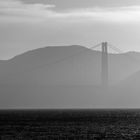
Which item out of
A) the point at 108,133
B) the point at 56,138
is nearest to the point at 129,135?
the point at 108,133

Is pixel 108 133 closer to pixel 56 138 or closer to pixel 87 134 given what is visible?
pixel 87 134

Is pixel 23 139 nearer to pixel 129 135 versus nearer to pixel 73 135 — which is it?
pixel 73 135

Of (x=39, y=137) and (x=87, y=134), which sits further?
(x=87, y=134)

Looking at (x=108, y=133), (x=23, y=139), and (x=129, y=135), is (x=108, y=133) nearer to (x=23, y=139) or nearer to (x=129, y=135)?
(x=129, y=135)

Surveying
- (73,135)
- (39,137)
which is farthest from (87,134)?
(39,137)

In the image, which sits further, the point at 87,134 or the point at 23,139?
the point at 87,134

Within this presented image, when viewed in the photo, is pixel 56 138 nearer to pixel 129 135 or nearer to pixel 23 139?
pixel 23 139

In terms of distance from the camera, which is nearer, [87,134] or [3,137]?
[3,137]
